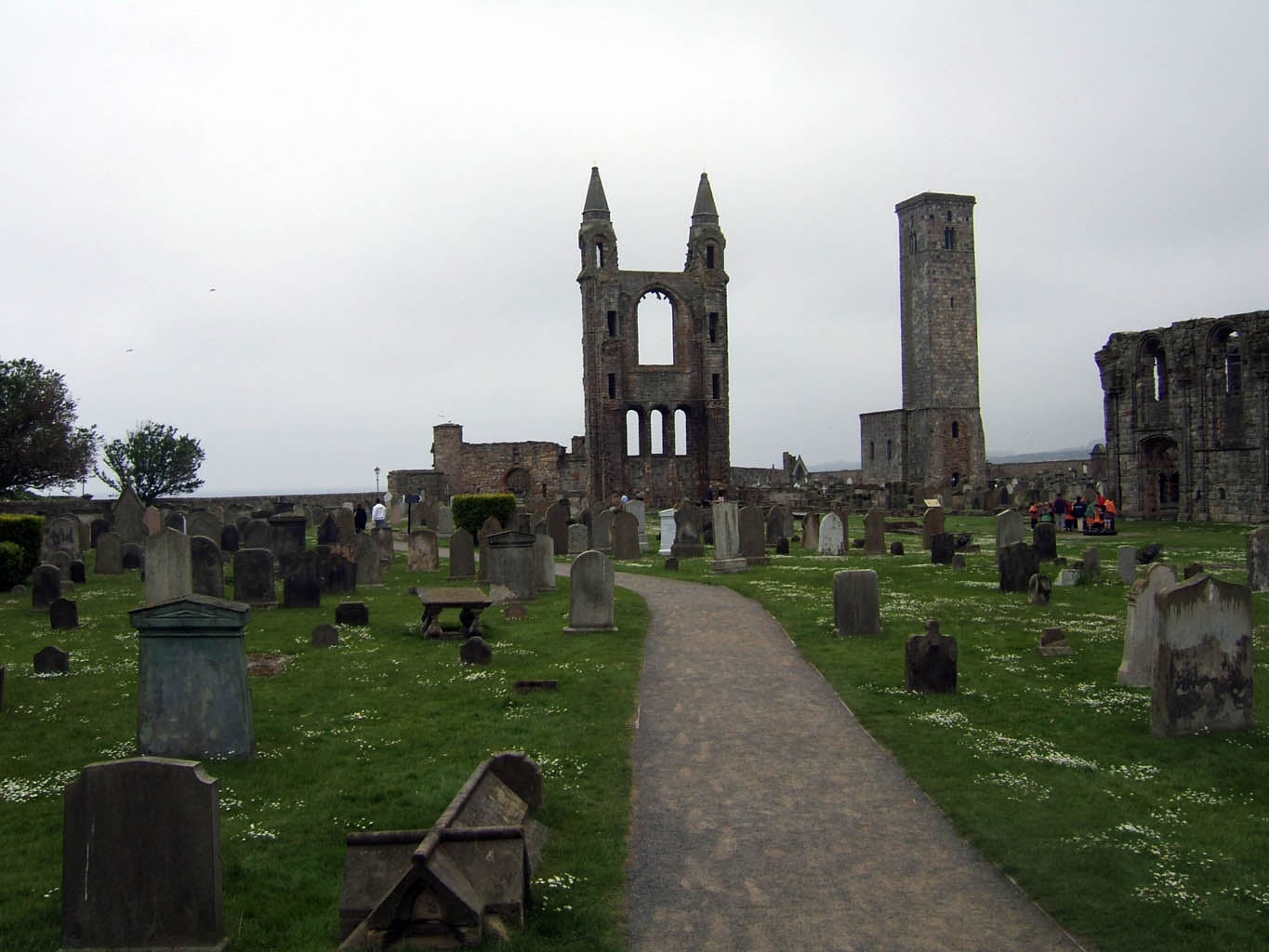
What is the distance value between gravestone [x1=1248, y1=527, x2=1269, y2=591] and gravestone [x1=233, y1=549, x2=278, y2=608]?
15.6 m

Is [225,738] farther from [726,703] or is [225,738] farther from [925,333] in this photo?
[925,333]

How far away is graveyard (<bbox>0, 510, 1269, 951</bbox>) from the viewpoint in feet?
18.7

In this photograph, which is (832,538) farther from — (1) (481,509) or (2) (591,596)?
(2) (591,596)

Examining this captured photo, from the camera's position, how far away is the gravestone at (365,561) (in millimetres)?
Answer: 20734

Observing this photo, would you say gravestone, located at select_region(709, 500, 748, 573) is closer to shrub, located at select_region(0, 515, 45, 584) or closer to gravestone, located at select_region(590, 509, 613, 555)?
gravestone, located at select_region(590, 509, 613, 555)

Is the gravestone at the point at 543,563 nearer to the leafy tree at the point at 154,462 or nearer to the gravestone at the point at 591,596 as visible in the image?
the gravestone at the point at 591,596

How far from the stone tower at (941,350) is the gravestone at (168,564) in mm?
52892

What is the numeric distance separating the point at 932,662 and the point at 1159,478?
111 feet

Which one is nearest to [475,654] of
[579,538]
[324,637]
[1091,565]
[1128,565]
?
[324,637]

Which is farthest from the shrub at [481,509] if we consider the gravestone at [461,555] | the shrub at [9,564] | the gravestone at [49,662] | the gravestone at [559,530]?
the gravestone at [49,662]

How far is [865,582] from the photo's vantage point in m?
13.7

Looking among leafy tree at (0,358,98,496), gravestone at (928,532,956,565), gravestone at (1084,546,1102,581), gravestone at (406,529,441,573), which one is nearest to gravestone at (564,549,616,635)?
gravestone at (1084,546,1102,581)

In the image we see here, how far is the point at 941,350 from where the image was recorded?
2539 inches

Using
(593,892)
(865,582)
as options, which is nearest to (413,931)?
(593,892)
